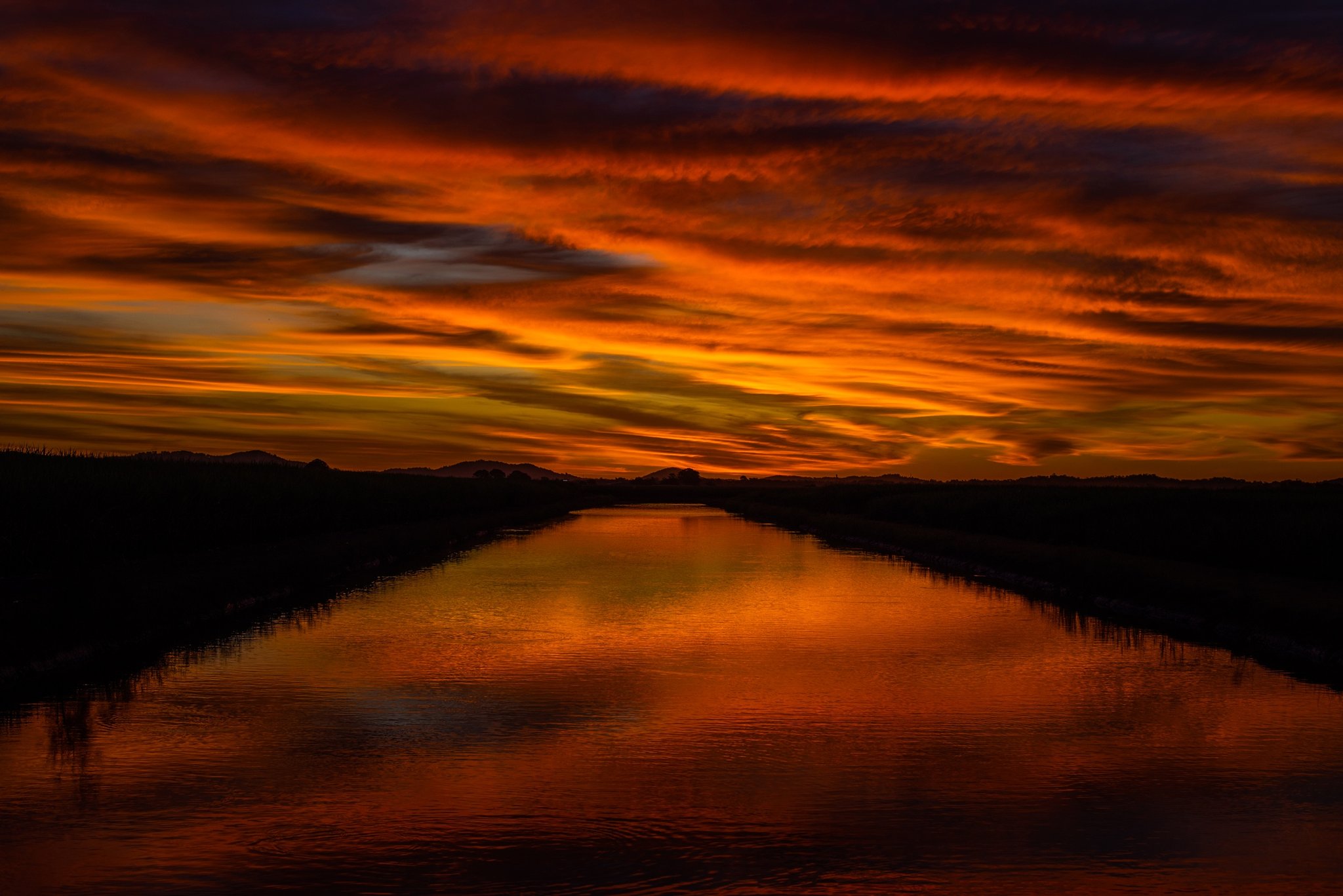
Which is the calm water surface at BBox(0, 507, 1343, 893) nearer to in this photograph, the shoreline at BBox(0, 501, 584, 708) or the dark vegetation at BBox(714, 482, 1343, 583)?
the shoreline at BBox(0, 501, 584, 708)

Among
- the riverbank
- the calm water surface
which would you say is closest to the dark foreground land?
the riverbank

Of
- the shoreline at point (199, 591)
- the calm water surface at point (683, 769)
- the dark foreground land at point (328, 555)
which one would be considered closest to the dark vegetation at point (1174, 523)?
the dark foreground land at point (328, 555)

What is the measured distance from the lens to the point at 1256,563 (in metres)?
33.1

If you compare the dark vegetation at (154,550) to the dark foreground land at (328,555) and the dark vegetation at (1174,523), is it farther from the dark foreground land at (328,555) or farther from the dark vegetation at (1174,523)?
the dark vegetation at (1174,523)

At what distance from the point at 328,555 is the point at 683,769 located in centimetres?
2946

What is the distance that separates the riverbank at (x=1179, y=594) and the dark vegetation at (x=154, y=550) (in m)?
18.8

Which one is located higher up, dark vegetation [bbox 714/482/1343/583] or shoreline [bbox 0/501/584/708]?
dark vegetation [bbox 714/482/1343/583]

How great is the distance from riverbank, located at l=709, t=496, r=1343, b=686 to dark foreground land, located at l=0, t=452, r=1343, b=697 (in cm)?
7

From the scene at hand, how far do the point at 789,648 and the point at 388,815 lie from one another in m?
11.2

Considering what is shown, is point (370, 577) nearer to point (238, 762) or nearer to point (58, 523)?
point (58, 523)

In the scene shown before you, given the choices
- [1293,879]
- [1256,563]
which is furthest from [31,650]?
A: [1256,563]

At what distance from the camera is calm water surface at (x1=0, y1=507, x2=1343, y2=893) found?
912 centimetres

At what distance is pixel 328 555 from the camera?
39406 mm

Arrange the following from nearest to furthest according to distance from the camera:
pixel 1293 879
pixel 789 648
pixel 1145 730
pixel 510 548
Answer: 1. pixel 1293 879
2. pixel 1145 730
3. pixel 789 648
4. pixel 510 548
